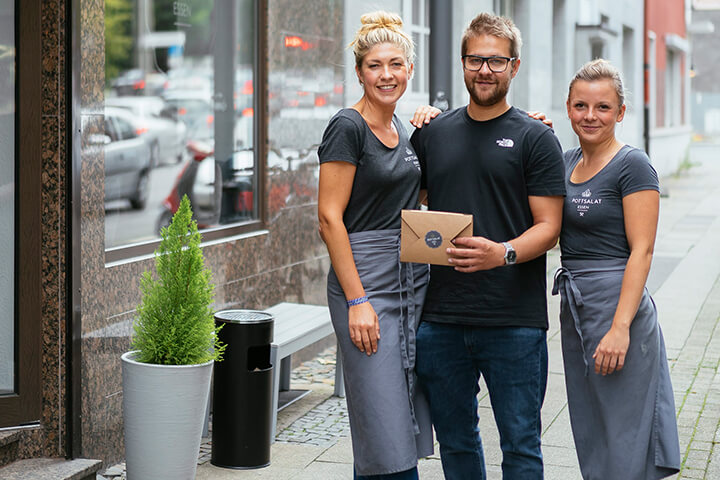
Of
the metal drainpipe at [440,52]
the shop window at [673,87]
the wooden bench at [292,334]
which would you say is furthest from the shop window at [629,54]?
the wooden bench at [292,334]

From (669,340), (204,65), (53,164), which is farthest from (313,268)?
(53,164)

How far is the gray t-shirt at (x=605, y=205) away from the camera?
367 cm

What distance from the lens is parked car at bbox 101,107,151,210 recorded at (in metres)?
6.15

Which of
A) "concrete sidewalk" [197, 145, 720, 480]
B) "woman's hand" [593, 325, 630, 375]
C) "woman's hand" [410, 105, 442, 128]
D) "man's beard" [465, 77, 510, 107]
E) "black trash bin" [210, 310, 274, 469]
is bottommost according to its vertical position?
"concrete sidewalk" [197, 145, 720, 480]

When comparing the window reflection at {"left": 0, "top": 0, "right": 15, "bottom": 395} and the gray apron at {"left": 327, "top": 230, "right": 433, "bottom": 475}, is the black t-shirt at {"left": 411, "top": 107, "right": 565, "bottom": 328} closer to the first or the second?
the gray apron at {"left": 327, "top": 230, "right": 433, "bottom": 475}

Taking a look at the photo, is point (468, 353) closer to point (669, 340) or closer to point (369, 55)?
point (369, 55)

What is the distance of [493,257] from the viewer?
3578 millimetres

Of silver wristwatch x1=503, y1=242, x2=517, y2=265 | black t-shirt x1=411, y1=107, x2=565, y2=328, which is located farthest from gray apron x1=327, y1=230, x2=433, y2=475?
silver wristwatch x1=503, y1=242, x2=517, y2=265

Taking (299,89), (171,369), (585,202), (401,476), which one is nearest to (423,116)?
(585,202)

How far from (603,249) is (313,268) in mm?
4438

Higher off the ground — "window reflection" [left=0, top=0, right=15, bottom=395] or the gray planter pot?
"window reflection" [left=0, top=0, right=15, bottom=395]

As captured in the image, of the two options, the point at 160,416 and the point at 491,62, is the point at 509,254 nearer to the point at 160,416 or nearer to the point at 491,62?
the point at 491,62

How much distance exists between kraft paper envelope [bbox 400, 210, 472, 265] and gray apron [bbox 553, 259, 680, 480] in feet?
1.73

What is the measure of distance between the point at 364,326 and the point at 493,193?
64 cm
